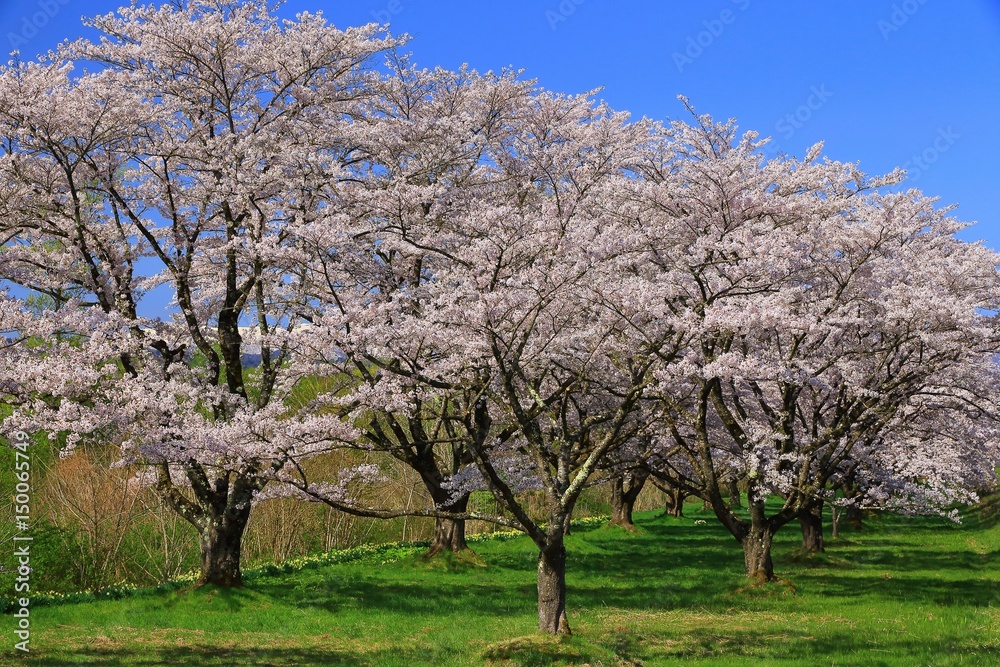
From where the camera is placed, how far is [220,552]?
16.6 meters

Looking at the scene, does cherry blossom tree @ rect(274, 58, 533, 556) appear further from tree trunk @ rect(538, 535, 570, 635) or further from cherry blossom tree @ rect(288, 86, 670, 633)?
tree trunk @ rect(538, 535, 570, 635)

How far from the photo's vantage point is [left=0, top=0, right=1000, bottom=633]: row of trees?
12617 mm

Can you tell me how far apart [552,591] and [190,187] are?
1083 cm

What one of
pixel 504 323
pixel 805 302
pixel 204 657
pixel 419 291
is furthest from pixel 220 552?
pixel 805 302

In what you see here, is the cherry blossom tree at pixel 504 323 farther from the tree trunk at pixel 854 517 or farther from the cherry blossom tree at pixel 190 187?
the tree trunk at pixel 854 517

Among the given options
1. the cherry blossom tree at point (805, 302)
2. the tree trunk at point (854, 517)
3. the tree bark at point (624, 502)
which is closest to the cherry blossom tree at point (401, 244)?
the cherry blossom tree at point (805, 302)

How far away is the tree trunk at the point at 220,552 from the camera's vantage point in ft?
54.3

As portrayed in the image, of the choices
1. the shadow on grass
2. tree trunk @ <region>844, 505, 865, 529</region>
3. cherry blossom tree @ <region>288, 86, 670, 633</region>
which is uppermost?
cherry blossom tree @ <region>288, 86, 670, 633</region>

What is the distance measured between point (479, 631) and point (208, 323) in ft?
29.5

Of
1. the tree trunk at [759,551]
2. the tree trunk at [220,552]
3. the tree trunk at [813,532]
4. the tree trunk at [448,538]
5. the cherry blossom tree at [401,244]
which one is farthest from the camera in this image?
the tree trunk at [813,532]

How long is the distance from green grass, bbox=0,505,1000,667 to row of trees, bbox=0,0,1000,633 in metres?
1.31

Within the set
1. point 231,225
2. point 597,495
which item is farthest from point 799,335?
point 597,495

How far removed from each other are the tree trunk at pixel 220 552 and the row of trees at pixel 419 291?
45 millimetres

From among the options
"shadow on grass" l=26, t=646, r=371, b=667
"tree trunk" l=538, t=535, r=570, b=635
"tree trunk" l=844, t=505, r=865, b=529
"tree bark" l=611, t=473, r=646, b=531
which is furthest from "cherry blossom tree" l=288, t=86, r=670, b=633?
"tree trunk" l=844, t=505, r=865, b=529
